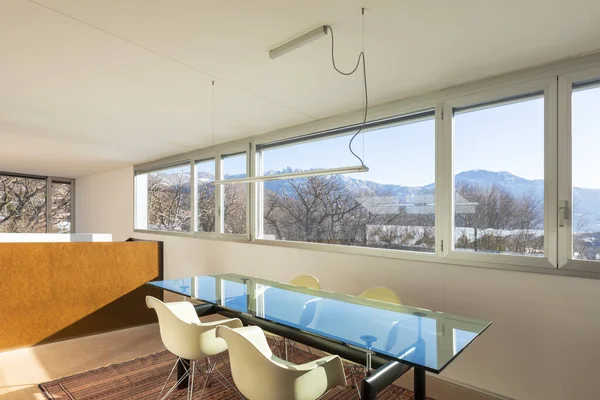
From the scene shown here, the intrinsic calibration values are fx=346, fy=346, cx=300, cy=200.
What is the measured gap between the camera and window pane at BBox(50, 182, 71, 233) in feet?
29.2

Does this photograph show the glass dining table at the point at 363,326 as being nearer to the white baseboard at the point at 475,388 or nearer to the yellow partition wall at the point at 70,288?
the white baseboard at the point at 475,388

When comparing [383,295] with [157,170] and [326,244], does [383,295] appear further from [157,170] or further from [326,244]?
[157,170]

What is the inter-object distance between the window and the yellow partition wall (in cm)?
148

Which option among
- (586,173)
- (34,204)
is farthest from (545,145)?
(34,204)

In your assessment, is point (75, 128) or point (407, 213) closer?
point (407, 213)

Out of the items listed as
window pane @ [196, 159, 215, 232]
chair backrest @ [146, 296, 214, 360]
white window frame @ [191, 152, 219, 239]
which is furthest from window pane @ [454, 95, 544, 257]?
window pane @ [196, 159, 215, 232]

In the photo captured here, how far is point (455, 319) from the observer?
2.09 meters

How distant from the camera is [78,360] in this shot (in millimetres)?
3375

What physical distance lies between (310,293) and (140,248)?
9.22 ft

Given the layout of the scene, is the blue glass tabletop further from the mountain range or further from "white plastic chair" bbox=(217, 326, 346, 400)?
the mountain range

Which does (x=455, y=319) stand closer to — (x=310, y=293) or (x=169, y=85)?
(x=310, y=293)

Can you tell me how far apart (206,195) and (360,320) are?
4.13 metres

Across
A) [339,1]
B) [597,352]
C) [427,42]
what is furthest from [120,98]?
[597,352]

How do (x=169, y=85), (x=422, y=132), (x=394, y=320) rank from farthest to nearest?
1. (x=422, y=132)
2. (x=169, y=85)
3. (x=394, y=320)
